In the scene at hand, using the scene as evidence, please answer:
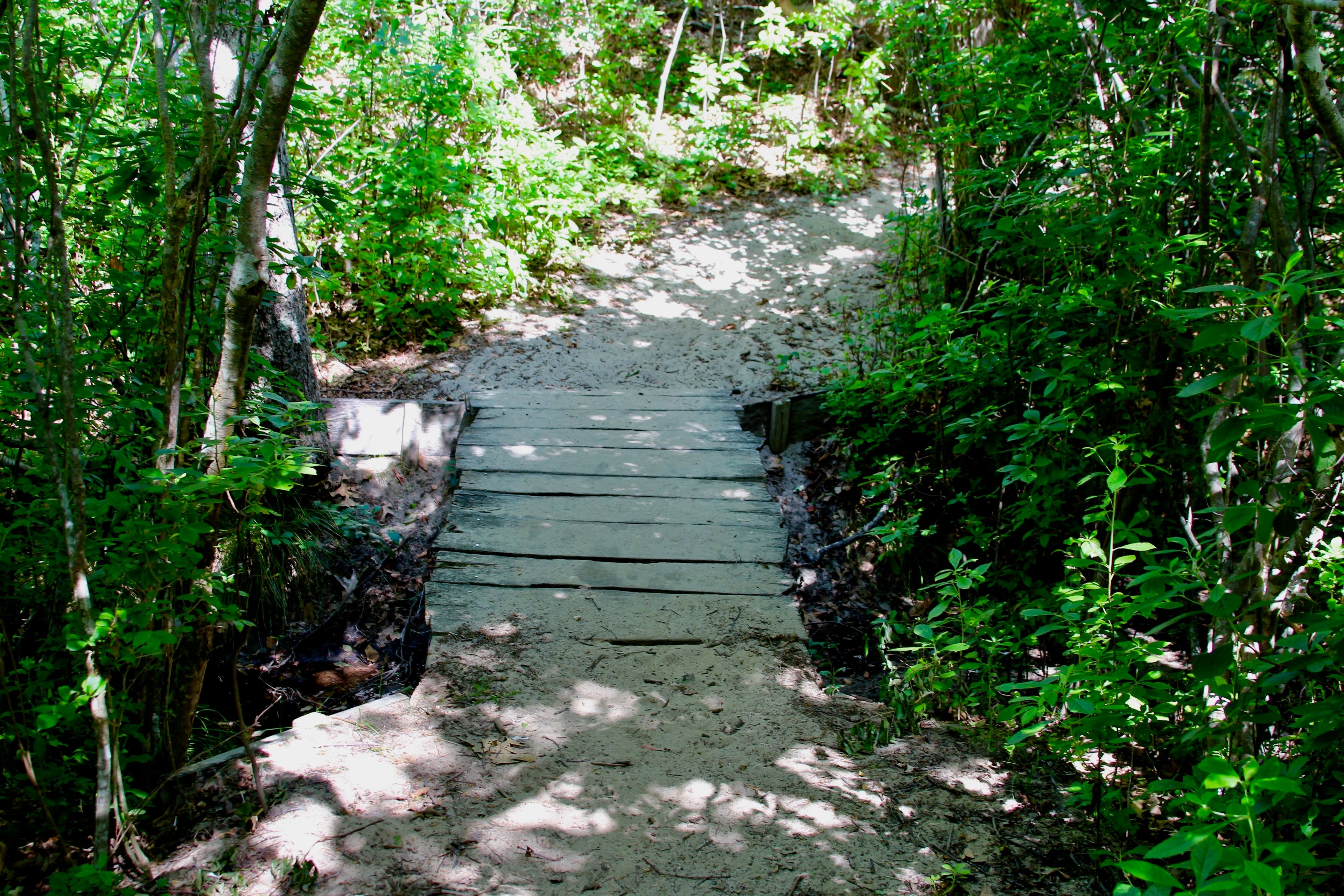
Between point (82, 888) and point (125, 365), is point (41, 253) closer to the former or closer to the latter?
point (125, 365)

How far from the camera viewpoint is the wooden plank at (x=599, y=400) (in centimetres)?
618

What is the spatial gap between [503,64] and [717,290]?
323 centimetres

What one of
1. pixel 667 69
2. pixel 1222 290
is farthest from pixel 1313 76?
pixel 667 69

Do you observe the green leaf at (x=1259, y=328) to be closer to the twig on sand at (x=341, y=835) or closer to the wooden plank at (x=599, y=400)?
the twig on sand at (x=341, y=835)

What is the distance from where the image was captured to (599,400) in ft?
20.8

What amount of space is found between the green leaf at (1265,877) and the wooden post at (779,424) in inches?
184

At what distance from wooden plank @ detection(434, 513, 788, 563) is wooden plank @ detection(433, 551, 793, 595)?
5 centimetres

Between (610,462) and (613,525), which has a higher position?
(610,462)

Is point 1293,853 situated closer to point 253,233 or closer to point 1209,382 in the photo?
point 1209,382

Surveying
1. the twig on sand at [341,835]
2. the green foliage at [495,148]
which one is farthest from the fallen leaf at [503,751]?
the green foliage at [495,148]

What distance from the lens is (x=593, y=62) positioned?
11172mm

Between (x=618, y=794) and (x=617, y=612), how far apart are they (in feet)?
4.09

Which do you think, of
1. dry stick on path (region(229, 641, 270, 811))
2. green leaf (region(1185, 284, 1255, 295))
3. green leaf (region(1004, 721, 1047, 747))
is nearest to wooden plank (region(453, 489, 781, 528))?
dry stick on path (region(229, 641, 270, 811))

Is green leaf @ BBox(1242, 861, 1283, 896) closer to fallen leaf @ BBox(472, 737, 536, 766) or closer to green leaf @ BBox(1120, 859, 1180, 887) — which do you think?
green leaf @ BBox(1120, 859, 1180, 887)
